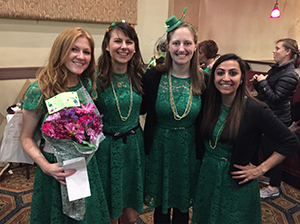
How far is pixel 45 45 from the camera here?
3.21 meters

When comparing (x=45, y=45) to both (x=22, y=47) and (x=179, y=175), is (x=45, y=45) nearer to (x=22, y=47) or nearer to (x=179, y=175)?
(x=22, y=47)


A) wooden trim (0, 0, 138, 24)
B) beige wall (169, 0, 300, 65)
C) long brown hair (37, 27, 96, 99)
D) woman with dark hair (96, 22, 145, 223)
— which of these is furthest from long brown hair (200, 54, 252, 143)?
beige wall (169, 0, 300, 65)

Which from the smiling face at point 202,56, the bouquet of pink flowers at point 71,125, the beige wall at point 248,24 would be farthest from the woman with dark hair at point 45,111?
the beige wall at point 248,24

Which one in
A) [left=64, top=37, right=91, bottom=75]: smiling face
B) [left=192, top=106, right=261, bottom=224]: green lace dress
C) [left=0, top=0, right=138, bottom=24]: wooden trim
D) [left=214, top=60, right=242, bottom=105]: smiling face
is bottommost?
[left=192, top=106, right=261, bottom=224]: green lace dress

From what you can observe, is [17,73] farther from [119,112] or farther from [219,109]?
[219,109]

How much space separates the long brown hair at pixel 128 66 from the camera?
1569mm

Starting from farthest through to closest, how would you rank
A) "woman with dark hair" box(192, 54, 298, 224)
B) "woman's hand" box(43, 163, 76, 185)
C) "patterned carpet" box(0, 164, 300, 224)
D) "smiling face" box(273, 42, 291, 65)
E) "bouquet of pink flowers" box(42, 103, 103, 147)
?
"smiling face" box(273, 42, 291, 65), "patterned carpet" box(0, 164, 300, 224), "woman with dark hair" box(192, 54, 298, 224), "woman's hand" box(43, 163, 76, 185), "bouquet of pink flowers" box(42, 103, 103, 147)

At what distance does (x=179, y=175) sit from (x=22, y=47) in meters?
2.66

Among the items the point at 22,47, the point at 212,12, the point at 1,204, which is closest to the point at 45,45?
the point at 22,47

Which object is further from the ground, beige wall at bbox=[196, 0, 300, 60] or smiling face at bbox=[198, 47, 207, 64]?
beige wall at bbox=[196, 0, 300, 60]

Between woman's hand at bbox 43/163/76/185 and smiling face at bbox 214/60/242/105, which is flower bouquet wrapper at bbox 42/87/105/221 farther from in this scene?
smiling face at bbox 214/60/242/105

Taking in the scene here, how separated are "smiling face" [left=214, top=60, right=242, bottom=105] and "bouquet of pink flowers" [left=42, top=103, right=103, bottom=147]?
32.7 inches

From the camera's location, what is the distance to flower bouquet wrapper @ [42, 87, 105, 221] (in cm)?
114

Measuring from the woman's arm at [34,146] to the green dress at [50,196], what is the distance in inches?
1.6
